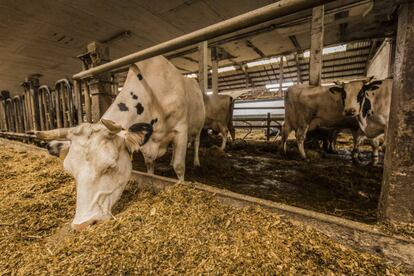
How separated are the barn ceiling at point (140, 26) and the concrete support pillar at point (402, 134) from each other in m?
4.47

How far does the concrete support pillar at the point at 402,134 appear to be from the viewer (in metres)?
0.88

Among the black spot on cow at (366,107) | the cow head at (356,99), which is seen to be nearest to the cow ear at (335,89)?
the cow head at (356,99)

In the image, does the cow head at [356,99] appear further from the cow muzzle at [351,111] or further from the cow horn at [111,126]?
the cow horn at [111,126]

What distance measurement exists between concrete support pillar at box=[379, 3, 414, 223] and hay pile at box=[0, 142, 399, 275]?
10.4 inches

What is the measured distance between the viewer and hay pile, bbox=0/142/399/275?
886mm

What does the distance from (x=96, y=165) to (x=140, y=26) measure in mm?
5449

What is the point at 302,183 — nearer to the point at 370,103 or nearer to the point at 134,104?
the point at 370,103

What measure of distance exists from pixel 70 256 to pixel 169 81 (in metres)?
1.92

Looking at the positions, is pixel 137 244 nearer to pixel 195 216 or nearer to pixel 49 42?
pixel 195 216

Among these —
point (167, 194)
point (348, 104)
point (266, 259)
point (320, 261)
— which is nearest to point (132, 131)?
point (167, 194)

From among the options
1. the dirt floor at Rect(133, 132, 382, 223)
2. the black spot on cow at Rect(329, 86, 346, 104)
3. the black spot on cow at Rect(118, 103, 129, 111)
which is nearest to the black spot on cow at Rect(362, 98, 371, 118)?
the black spot on cow at Rect(329, 86, 346, 104)

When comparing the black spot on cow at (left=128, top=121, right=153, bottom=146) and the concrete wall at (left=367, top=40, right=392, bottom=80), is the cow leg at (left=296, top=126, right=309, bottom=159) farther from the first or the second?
the black spot on cow at (left=128, top=121, right=153, bottom=146)

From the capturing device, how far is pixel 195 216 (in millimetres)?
1249

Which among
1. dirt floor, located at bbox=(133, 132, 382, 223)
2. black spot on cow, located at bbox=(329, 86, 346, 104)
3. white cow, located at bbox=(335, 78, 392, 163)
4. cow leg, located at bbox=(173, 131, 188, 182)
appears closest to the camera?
dirt floor, located at bbox=(133, 132, 382, 223)
